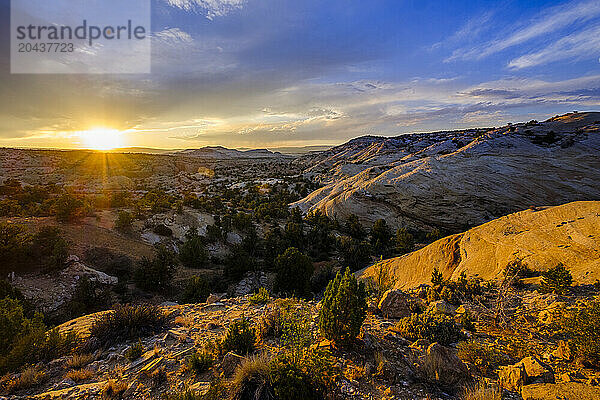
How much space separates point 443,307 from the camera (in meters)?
7.15

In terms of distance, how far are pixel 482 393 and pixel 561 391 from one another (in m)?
1.15

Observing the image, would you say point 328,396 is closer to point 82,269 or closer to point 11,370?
point 11,370

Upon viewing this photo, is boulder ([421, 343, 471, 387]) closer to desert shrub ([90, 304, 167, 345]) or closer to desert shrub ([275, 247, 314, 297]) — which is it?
desert shrub ([90, 304, 167, 345])

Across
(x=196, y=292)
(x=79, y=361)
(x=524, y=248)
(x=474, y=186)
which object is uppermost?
(x=474, y=186)

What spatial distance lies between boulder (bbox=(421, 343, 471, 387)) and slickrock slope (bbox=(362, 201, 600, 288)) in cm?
599

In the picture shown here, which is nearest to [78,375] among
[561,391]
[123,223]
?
[561,391]

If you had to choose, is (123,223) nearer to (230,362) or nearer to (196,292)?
(196,292)

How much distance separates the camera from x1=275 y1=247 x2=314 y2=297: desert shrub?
47.5 ft

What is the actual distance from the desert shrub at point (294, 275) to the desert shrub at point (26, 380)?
1030cm

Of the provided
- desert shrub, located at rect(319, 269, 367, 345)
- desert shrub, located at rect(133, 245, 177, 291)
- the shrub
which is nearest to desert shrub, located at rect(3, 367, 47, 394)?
the shrub

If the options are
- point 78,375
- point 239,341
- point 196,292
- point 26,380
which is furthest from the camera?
point 196,292

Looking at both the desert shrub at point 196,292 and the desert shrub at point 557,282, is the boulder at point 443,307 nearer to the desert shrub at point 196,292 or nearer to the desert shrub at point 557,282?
the desert shrub at point 557,282

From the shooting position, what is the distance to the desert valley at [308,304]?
430 centimetres

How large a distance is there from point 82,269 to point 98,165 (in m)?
71.4
